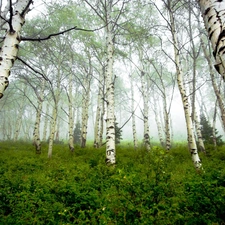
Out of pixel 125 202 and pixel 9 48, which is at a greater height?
pixel 9 48

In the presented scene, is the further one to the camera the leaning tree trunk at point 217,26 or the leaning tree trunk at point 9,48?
the leaning tree trunk at point 9,48

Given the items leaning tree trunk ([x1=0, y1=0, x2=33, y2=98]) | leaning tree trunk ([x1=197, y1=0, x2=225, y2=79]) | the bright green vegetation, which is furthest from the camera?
the bright green vegetation

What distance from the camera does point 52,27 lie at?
432 inches

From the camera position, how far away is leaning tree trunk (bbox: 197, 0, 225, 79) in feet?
4.44

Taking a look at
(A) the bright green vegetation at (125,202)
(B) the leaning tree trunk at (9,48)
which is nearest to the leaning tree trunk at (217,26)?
(A) the bright green vegetation at (125,202)

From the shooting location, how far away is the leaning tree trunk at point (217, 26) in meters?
1.35

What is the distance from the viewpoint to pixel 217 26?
4.71ft

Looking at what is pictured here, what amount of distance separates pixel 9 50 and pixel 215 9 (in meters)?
2.62

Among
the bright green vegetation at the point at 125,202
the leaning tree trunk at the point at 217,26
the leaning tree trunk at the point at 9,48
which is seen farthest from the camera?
the bright green vegetation at the point at 125,202

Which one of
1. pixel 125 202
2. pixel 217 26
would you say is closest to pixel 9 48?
pixel 217 26

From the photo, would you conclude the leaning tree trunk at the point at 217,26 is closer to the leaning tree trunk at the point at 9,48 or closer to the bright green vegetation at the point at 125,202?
the bright green vegetation at the point at 125,202

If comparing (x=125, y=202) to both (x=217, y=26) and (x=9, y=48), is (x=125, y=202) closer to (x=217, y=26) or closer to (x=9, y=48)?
(x=217, y=26)

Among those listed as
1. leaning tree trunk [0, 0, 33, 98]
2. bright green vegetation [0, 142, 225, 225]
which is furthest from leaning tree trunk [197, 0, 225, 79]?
leaning tree trunk [0, 0, 33, 98]

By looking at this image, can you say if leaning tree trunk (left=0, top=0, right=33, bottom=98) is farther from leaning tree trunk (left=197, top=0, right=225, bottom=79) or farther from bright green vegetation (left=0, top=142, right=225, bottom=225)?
leaning tree trunk (left=197, top=0, right=225, bottom=79)
